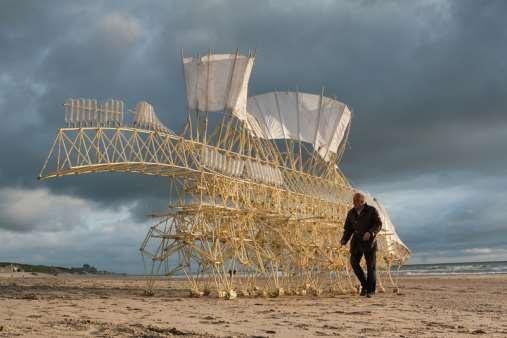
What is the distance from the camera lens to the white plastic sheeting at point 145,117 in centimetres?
1541

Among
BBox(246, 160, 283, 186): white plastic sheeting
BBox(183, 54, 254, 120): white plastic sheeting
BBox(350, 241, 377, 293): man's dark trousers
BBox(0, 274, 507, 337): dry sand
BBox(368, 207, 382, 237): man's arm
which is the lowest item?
BBox(0, 274, 507, 337): dry sand

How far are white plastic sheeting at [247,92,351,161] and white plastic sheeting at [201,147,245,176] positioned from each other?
4.00m

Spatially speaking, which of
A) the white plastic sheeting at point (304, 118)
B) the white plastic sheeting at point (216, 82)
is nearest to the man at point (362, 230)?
the white plastic sheeting at point (216, 82)

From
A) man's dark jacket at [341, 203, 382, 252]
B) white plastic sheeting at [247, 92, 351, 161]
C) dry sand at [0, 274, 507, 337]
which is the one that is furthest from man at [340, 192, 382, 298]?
white plastic sheeting at [247, 92, 351, 161]

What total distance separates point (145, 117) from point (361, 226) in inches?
254

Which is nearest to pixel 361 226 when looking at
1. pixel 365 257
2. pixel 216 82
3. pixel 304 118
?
pixel 365 257

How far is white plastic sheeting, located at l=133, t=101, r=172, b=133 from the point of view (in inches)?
607

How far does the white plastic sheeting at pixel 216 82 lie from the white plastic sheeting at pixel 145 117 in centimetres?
148

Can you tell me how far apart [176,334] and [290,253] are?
11492 millimetres

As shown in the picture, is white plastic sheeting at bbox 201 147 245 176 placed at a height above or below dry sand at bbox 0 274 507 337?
above

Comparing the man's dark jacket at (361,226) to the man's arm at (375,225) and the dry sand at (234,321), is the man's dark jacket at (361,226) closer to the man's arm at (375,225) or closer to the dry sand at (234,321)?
the man's arm at (375,225)

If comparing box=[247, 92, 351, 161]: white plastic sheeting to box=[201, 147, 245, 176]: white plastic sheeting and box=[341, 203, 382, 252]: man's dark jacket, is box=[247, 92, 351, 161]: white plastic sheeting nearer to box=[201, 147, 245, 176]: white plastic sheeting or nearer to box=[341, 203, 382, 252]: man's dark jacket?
box=[201, 147, 245, 176]: white plastic sheeting

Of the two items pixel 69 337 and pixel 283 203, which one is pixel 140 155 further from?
pixel 69 337

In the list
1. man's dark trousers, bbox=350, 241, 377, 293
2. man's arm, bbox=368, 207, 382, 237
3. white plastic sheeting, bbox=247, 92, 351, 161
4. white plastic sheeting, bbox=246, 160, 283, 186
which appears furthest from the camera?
white plastic sheeting, bbox=247, 92, 351, 161
